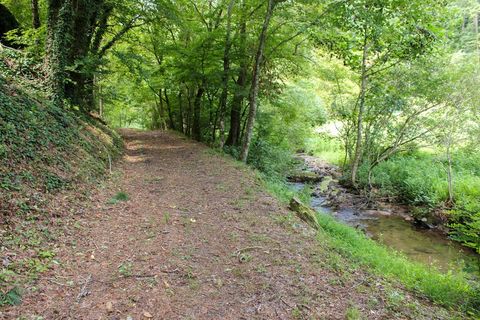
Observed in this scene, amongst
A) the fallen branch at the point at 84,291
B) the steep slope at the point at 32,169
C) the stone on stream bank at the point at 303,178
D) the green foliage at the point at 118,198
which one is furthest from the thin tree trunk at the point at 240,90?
the fallen branch at the point at 84,291

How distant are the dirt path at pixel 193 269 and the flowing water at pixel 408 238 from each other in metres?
4.41

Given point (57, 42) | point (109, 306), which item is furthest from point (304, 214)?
point (57, 42)

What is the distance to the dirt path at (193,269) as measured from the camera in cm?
350

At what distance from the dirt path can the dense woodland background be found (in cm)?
507

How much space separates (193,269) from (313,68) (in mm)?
12902

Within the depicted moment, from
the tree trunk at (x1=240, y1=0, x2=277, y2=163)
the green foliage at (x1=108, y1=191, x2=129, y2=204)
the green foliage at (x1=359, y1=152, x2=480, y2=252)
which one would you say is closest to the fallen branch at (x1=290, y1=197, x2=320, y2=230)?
the green foliage at (x1=108, y1=191, x2=129, y2=204)

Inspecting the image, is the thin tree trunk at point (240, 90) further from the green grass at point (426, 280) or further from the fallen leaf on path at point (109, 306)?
the fallen leaf on path at point (109, 306)

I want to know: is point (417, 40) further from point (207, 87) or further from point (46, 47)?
point (46, 47)

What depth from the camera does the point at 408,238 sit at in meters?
9.98

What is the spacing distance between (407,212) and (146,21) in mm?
12701

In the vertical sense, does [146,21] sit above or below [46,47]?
above

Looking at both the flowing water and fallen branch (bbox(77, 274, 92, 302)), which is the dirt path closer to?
fallen branch (bbox(77, 274, 92, 302))

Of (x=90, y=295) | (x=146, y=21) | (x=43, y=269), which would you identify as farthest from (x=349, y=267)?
(x=146, y=21)

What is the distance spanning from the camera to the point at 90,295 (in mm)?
3516
